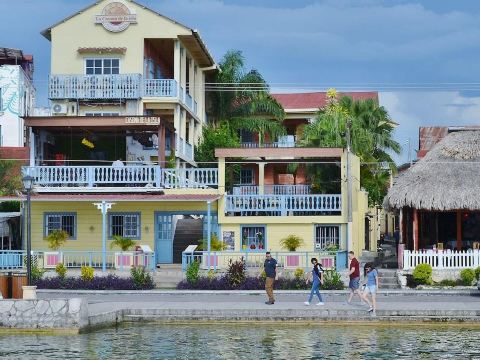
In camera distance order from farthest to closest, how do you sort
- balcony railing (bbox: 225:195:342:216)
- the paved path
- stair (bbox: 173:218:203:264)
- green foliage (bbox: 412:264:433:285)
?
stair (bbox: 173:218:203:264) < balcony railing (bbox: 225:195:342:216) < green foliage (bbox: 412:264:433:285) < the paved path

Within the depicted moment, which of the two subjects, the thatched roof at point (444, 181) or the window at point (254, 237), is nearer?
the thatched roof at point (444, 181)

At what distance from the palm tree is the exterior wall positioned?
15.8 m

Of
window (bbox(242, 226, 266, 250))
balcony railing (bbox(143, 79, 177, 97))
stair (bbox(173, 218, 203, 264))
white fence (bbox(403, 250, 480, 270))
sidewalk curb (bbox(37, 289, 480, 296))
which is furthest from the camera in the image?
balcony railing (bbox(143, 79, 177, 97))

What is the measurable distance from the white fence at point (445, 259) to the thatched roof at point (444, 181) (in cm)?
171

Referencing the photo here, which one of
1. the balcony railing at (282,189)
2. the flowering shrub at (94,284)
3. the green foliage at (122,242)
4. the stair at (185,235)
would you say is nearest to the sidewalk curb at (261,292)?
the flowering shrub at (94,284)

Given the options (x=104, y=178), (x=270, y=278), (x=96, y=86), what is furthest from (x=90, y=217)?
(x=270, y=278)

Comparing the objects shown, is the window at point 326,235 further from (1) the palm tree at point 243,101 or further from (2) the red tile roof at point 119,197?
(1) the palm tree at point 243,101

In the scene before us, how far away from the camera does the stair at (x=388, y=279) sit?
3556 cm

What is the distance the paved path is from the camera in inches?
1049

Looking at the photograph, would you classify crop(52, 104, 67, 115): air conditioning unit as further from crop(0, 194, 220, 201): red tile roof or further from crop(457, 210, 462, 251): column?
crop(457, 210, 462, 251): column

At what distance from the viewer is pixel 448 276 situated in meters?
35.6

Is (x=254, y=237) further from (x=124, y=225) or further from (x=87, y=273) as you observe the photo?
(x=87, y=273)

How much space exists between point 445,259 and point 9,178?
25.8 m

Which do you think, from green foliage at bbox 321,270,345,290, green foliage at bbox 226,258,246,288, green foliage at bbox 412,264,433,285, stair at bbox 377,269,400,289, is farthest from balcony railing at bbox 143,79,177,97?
green foliage at bbox 412,264,433,285
